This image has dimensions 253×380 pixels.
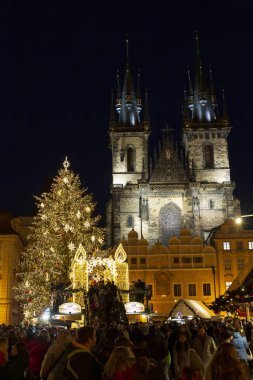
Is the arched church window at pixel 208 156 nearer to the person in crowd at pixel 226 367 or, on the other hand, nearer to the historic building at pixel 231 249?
the historic building at pixel 231 249

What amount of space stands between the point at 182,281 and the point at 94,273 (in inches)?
1099

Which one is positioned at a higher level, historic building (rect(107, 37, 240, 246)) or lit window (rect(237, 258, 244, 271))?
historic building (rect(107, 37, 240, 246))

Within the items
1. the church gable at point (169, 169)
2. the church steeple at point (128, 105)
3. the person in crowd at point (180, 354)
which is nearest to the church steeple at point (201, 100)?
the church gable at point (169, 169)

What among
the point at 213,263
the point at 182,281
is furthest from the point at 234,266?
the point at 182,281

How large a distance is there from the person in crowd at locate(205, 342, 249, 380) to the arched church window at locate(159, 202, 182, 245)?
5463 cm

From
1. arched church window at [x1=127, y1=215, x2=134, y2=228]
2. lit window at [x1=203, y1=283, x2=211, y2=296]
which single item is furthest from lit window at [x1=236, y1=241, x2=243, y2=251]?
arched church window at [x1=127, y1=215, x2=134, y2=228]

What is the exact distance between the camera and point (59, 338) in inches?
290

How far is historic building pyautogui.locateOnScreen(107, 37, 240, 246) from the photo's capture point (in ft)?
192

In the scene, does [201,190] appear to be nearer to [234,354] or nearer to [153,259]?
[153,259]

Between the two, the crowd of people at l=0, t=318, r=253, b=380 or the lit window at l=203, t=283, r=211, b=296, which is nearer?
the crowd of people at l=0, t=318, r=253, b=380

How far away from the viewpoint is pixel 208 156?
209ft

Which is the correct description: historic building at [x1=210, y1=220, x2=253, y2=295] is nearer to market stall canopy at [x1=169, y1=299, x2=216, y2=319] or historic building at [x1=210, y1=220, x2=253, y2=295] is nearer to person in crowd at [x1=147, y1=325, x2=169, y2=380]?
market stall canopy at [x1=169, y1=299, x2=216, y2=319]

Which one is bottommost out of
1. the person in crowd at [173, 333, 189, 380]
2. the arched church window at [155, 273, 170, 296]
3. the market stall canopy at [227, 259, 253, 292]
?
the person in crowd at [173, 333, 189, 380]

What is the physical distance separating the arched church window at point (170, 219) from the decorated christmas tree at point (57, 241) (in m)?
29.0
